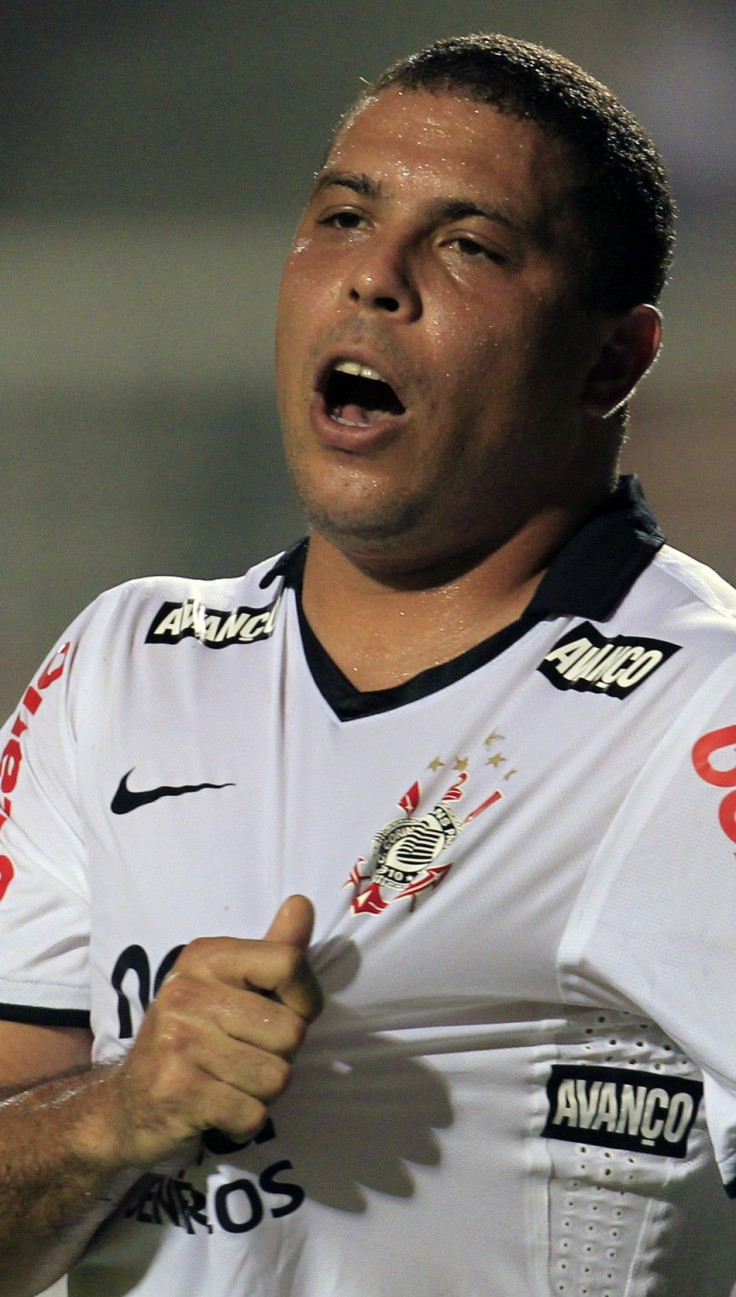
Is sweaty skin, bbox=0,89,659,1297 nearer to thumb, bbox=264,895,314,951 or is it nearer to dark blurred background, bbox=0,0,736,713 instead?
thumb, bbox=264,895,314,951

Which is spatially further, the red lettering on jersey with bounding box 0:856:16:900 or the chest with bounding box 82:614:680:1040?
the red lettering on jersey with bounding box 0:856:16:900

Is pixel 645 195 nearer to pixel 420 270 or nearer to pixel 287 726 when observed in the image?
pixel 420 270

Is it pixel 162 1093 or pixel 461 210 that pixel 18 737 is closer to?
pixel 162 1093

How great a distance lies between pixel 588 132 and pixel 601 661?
327 millimetres

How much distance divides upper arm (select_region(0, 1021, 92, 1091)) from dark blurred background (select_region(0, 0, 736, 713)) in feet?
4.51

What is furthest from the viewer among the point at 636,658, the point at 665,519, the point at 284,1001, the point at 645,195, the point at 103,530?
the point at 103,530

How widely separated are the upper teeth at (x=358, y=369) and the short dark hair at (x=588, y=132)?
0.15 metres

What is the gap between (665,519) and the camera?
87.7 inches

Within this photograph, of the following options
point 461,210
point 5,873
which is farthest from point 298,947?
point 461,210

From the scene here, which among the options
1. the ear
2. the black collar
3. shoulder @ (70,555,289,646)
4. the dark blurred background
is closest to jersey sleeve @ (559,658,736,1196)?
the black collar

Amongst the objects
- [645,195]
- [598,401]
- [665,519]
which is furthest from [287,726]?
[665,519]

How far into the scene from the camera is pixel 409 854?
90cm

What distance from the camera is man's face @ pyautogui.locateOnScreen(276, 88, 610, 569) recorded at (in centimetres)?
94

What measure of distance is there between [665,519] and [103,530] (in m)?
0.84
